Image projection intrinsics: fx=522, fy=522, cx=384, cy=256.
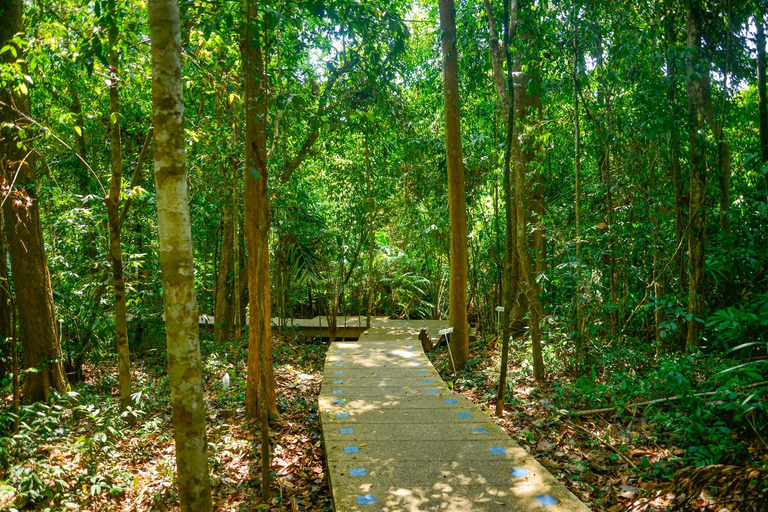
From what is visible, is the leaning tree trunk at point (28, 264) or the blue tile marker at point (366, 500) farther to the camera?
the leaning tree trunk at point (28, 264)

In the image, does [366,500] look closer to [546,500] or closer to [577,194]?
[546,500]

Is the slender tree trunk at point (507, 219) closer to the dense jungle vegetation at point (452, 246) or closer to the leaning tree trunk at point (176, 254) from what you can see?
the dense jungle vegetation at point (452, 246)

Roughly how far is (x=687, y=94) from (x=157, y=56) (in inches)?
202

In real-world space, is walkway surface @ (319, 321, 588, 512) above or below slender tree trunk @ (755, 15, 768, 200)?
below

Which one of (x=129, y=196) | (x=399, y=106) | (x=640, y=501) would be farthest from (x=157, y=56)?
(x=399, y=106)

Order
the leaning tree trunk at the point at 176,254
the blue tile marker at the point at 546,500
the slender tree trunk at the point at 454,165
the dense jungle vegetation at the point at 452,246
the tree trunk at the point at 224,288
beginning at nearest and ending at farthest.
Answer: the leaning tree trunk at the point at 176,254
the blue tile marker at the point at 546,500
the dense jungle vegetation at the point at 452,246
the slender tree trunk at the point at 454,165
the tree trunk at the point at 224,288

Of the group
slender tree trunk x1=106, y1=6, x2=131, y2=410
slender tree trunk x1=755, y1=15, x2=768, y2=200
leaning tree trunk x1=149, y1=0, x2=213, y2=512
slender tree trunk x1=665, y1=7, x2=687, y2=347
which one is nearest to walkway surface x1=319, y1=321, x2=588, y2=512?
leaning tree trunk x1=149, y1=0, x2=213, y2=512

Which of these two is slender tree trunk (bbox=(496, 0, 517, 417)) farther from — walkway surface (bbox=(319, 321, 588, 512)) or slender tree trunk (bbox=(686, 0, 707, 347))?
slender tree trunk (bbox=(686, 0, 707, 347))

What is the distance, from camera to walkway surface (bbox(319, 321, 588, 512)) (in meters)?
3.26

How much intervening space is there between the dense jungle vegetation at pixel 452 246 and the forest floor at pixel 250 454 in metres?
0.03

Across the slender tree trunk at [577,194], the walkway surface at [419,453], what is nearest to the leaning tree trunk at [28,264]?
the walkway surface at [419,453]

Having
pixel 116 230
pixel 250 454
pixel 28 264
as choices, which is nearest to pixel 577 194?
pixel 250 454

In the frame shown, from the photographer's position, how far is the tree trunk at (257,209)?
13.8 feet

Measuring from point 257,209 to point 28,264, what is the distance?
2680 mm
